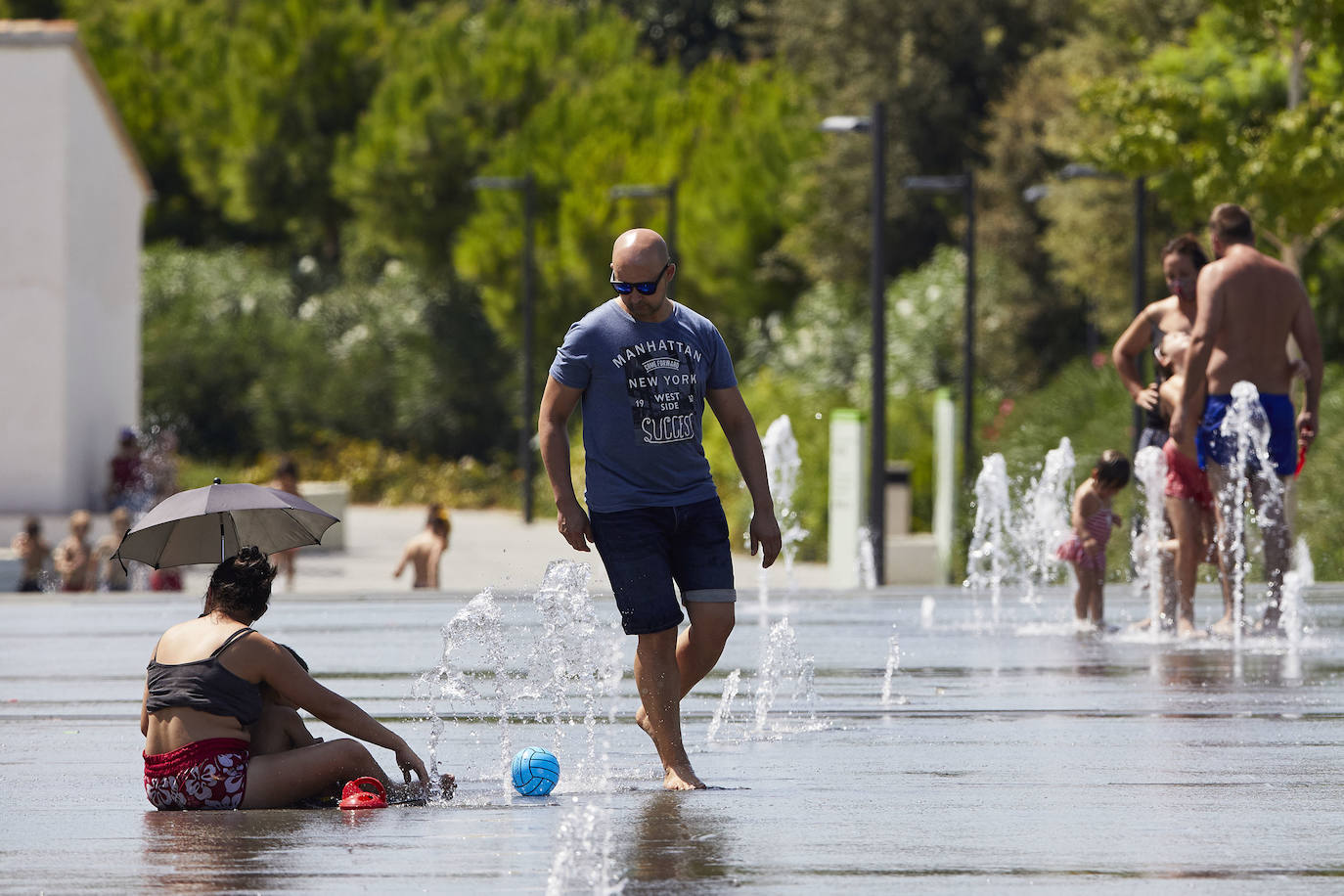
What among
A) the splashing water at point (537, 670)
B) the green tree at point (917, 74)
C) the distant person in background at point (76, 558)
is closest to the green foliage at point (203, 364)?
the green tree at point (917, 74)

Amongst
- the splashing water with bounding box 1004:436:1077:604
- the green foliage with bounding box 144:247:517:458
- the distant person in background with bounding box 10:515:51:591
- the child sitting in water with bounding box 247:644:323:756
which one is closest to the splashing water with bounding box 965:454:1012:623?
the splashing water with bounding box 1004:436:1077:604

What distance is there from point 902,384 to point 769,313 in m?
5.39

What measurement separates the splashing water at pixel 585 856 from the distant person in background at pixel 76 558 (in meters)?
13.4

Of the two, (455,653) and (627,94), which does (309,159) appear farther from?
(455,653)

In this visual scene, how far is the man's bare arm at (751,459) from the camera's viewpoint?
6.59m

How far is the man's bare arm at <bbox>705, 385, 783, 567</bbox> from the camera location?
21.6 ft

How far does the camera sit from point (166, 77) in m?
52.6

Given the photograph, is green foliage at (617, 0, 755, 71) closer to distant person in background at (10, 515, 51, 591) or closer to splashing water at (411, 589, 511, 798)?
distant person in background at (10, 515, 51, 591)

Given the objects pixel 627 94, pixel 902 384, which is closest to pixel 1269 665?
pixel 902 384

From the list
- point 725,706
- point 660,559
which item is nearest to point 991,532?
point 725,706

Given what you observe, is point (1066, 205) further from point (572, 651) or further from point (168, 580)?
point (572, 651)

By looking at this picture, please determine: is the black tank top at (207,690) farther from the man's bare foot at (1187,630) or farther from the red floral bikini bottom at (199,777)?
the man's bare foot at (1187,630)

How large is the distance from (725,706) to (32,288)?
18.9m

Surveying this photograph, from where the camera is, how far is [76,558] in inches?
742
